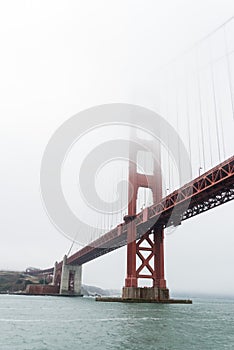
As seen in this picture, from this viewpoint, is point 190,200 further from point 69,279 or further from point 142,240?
point 69,279

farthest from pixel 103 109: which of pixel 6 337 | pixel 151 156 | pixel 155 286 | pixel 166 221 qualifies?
pixel 6 337

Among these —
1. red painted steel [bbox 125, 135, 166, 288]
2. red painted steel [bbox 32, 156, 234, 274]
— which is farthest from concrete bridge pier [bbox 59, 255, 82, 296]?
red painted steel [bbox 125, 135, 166, 288]

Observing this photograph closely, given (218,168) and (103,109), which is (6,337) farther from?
(103,109)

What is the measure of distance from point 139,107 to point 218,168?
2207 centimetres

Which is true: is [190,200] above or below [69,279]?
above

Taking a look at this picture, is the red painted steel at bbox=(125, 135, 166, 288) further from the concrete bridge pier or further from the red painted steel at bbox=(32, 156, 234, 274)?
the concrete bridge pier

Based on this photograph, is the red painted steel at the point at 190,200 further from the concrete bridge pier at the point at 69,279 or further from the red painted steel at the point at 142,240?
the concrete bridge pier at the point at 69,279

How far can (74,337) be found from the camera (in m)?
12.0

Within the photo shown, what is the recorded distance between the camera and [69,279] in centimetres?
6731

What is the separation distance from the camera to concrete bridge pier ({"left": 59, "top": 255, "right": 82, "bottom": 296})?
6456cm

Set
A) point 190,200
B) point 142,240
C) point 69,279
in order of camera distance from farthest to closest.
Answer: point 69,279 → point 142,240 → point 190,200

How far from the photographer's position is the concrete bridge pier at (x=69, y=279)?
6456cm

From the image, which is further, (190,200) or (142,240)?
(142,240)

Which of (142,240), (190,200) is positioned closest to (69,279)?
(142,240)
